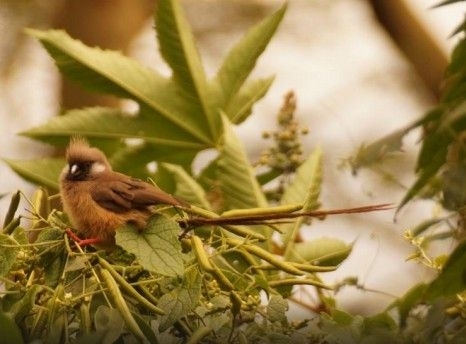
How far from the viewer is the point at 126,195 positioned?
75 cm

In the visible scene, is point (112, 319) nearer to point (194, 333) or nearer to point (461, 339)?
point (194, 333)

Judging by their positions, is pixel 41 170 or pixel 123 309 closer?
pixel 123 309

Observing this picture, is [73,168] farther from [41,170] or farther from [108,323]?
[108,323]

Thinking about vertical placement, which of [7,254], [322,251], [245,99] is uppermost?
[7,254]

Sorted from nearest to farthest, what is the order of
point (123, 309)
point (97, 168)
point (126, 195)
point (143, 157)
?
point (123, 309) → point (126, 195) → point (97, 168) → point (143, 157)

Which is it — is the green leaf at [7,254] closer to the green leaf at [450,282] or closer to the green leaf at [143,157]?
the green leaf at [450,282]

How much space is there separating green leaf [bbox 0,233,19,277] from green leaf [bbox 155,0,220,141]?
1.64 feet

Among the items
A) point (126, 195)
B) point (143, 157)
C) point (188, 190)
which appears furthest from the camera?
point (143, 157)

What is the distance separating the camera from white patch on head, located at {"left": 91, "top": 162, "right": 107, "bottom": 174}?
911 mm

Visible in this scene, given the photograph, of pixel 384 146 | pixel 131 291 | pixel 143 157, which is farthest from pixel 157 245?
pixel 143 157

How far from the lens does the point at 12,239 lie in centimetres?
65

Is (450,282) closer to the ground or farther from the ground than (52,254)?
closer to the ground

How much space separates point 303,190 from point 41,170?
305mm

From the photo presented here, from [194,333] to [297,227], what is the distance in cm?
38
